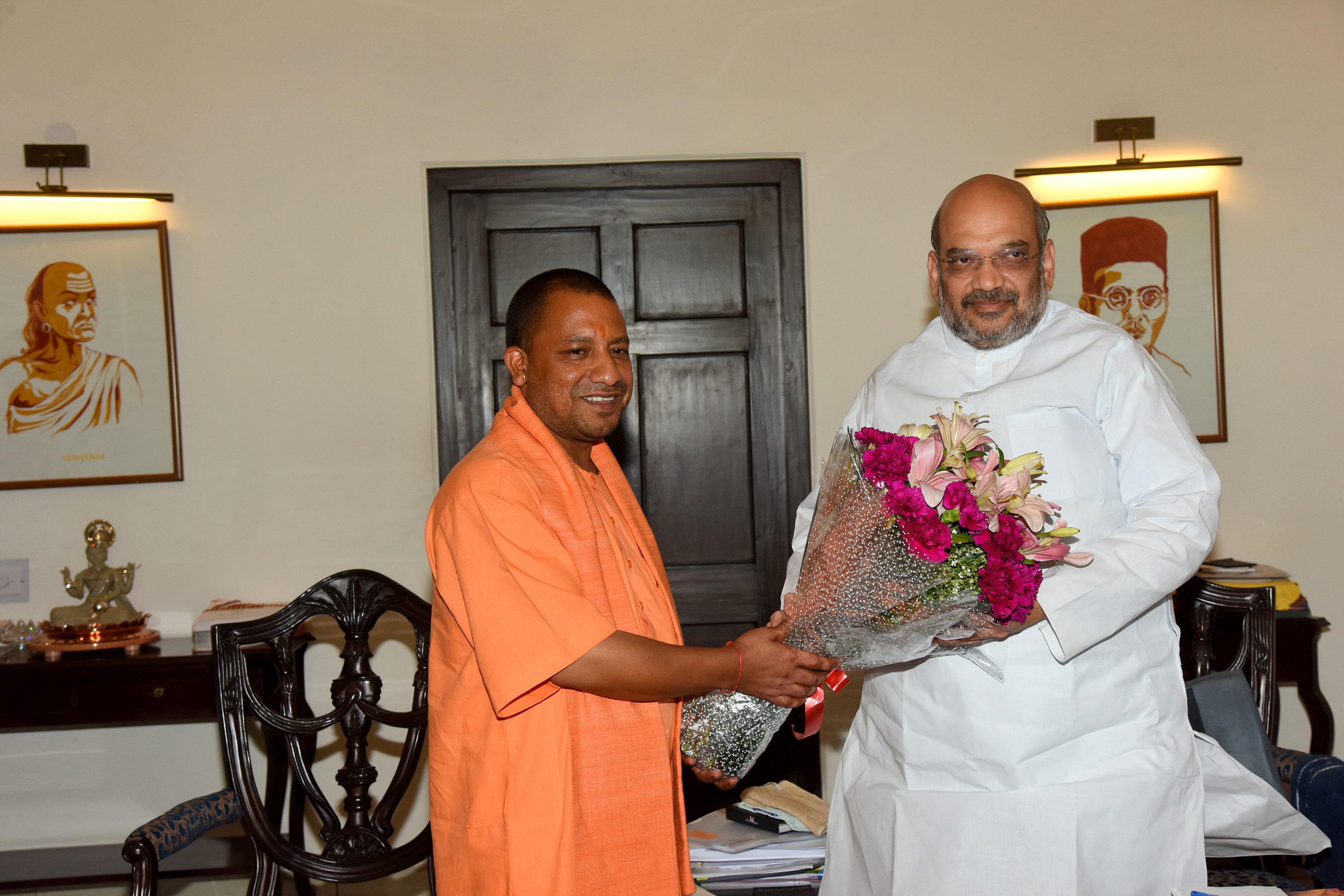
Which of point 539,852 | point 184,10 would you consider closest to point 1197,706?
point 539,852

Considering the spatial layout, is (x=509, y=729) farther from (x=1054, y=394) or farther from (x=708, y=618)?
(x=708, y=618)

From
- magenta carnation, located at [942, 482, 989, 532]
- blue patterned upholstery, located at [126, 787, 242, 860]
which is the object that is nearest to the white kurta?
magenta carnation, located at [942, 482, 989, 532]

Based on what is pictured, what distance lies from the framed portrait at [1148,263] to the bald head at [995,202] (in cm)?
202

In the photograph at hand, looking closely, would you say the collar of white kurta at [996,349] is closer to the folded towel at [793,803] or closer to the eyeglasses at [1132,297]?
the folded towel at [793,803]

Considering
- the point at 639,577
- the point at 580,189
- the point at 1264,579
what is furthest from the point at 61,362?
the point at 1264,579

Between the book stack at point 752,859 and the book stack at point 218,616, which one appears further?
the book stack at point 218,616

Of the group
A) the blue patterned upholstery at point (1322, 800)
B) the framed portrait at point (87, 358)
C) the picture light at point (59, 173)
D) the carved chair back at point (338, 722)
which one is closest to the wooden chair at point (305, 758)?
the carved chair back at point (338, 722)

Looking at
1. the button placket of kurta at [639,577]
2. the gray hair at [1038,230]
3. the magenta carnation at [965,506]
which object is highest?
the gray hair at [1038,230]

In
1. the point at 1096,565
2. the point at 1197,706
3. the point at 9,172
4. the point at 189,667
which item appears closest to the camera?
the point at 1096,565

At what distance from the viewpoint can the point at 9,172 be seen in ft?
12.6

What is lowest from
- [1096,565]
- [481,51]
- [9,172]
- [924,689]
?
[924,689]

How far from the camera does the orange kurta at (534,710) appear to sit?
5.53ft

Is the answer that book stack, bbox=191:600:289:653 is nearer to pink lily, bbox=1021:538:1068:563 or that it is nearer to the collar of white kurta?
the collar of white kurta

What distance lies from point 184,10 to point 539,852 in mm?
3530
